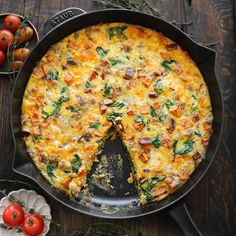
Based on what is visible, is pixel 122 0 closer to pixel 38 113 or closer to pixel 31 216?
pixel 38 113

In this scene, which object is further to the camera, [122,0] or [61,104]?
[122,0]

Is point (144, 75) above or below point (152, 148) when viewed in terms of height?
above

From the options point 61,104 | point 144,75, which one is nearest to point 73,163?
point 61,104

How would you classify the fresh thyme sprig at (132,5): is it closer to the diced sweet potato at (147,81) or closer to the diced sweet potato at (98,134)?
the diced sweet potato at (147,81)

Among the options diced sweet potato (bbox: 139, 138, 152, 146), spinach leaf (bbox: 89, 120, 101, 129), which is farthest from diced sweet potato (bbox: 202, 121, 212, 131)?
spinach leaf (bbox: 89, 120, 101, 129)

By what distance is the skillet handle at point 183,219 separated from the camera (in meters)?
5.11

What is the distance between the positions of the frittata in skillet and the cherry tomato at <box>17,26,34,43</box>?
1.32ft

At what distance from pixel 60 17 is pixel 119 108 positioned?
1392 mm

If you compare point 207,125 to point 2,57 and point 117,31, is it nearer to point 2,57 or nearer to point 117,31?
point 117,31

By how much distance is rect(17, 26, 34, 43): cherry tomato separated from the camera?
5652mm

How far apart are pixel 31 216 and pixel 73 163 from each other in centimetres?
82

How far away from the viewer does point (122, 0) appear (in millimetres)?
5871

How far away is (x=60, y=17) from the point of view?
5.64 m

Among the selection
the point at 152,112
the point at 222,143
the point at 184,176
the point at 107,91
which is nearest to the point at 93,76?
the point at 107,91
